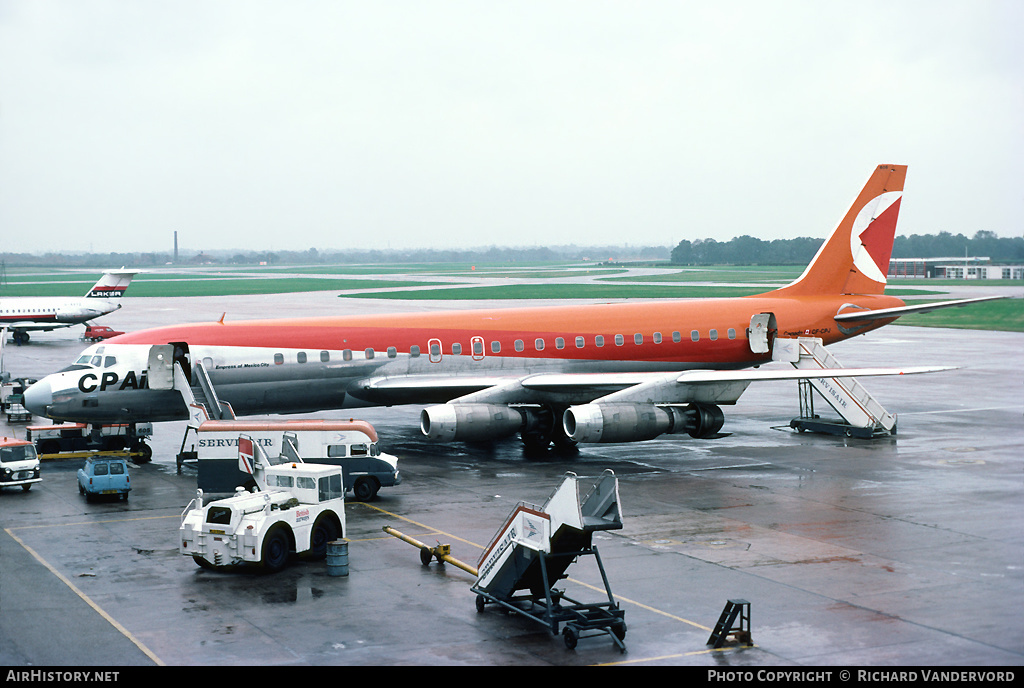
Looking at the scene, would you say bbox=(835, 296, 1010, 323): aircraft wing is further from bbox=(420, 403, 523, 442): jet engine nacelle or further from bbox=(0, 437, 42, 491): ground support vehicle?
bbox=(0, 437, 42, 491): ground support vehicle

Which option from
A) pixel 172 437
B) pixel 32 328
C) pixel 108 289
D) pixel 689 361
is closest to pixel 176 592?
pixel 172 437

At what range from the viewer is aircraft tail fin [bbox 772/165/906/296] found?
42.8m

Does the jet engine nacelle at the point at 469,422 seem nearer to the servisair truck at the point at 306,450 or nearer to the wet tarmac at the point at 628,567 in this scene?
the wet tarmac at the point at 628,567

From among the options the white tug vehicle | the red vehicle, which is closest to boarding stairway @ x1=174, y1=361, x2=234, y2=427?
the white tug vehicle

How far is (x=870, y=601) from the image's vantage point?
19438mm

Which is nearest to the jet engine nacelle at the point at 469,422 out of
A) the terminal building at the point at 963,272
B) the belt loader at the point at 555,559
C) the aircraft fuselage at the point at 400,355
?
the aircraft fuselage at the point at 400,355

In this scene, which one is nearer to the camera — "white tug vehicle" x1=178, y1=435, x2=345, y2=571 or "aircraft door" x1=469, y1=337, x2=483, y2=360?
"white tug vehicle" x1=178, y1=435, x2=345, y2=571

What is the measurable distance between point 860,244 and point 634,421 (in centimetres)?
1611

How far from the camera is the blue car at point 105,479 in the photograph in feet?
93.6

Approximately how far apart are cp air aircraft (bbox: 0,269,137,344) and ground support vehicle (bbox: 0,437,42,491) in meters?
53.3

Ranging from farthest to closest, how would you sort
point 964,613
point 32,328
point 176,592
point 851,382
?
point 32,328 < point 851,382 < point 176,592 < point 964,613

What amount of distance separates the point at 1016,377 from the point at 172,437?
4060 centimetres

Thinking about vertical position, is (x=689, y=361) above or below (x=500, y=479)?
above
